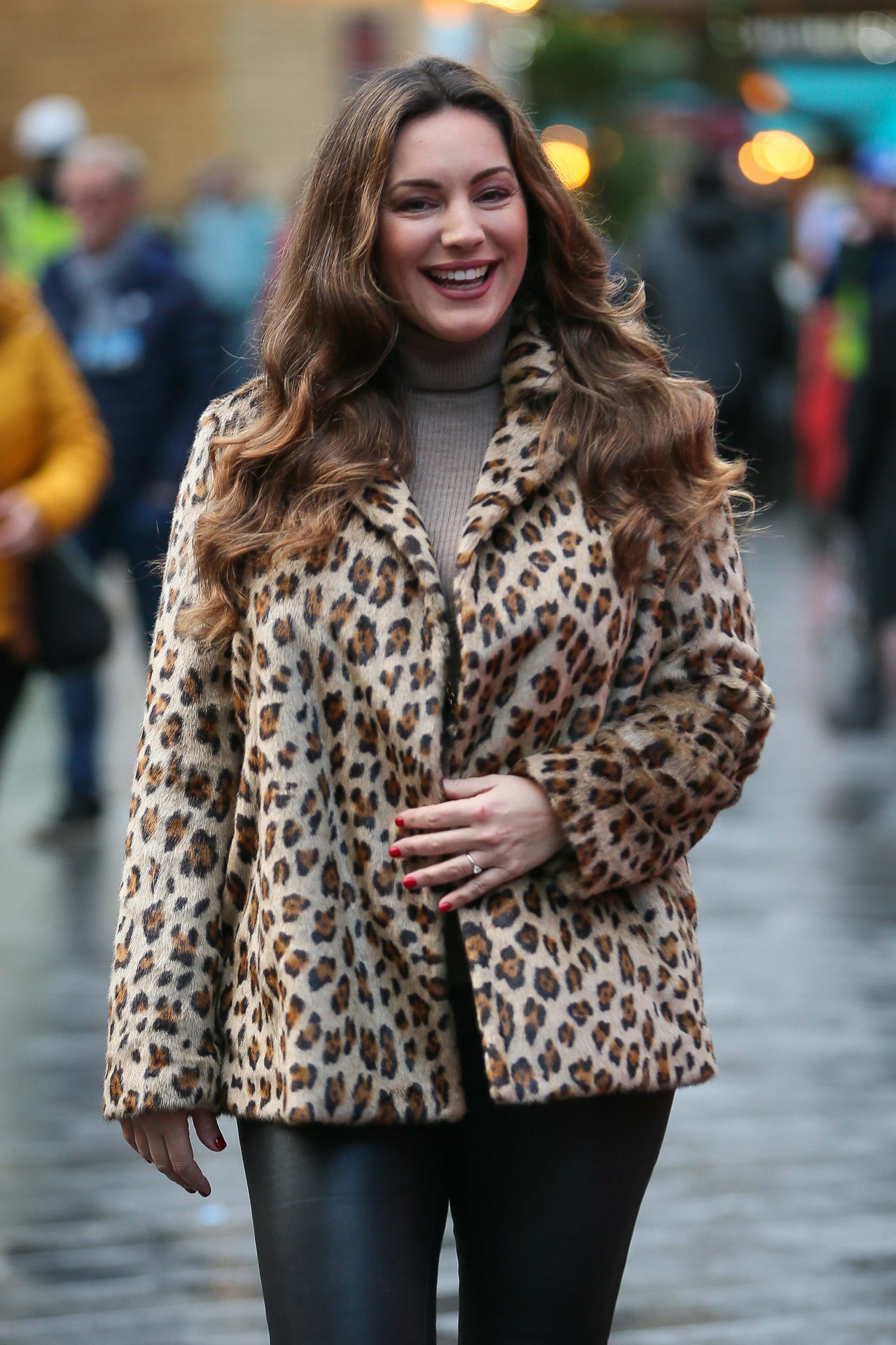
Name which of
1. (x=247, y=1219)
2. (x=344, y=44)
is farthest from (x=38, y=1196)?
(x=344, y=44)

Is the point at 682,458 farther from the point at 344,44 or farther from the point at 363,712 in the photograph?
the point at 344,44

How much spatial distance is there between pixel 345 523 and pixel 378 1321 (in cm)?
92

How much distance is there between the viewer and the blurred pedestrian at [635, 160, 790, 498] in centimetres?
1159

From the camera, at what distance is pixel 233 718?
258 cm

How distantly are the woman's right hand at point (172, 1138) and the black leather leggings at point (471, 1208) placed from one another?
0.17ft

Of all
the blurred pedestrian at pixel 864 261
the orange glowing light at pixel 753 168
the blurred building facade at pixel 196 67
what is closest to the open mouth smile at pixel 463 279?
the blurred pedestrian at pixel 864 261

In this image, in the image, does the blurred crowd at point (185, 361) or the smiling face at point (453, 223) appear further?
the blurred crowd at point (185, 361)

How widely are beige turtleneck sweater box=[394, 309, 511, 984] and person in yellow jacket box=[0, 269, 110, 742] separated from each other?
3.34 m

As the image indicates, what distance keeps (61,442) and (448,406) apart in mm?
3726

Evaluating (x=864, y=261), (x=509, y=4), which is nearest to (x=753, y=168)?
(x=509, y=4)

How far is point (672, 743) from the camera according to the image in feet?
8.27

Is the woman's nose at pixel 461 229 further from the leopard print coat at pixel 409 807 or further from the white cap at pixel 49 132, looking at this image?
the white cap at pixel 49 132

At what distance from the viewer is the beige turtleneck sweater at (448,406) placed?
2611 millimetres

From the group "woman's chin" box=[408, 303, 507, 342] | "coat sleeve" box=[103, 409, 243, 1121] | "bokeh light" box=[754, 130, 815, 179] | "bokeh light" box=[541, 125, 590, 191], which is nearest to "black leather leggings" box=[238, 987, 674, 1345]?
"coat sleeve" box=[103, 409, 243, 1121]
